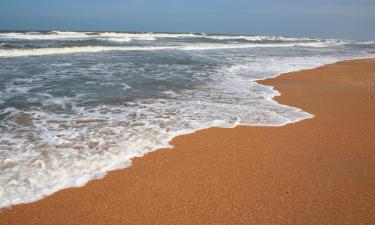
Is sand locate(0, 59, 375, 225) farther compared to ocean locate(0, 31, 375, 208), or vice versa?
ocean locate(0, 31, 375, 208)

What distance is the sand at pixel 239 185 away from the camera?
3.03 metres

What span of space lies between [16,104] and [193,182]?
471 cm

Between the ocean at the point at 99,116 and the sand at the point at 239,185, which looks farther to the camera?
the ocean at the point at 99,116

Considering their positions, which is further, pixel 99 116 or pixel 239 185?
pixel 99 116

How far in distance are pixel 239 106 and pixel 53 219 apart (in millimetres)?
4724

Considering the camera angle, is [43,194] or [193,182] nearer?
[43,194]

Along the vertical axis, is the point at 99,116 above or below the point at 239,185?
above

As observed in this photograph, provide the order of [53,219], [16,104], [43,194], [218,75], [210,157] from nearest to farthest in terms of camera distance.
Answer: [53,219]
[43,194]
[210,157]
[16,104]
[218,75]

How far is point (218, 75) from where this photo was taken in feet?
38.2

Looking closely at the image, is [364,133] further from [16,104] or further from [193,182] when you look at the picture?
[16,104]

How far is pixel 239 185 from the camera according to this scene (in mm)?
3609

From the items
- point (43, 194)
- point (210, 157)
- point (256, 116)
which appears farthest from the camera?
point (256, 116)

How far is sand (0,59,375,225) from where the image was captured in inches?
119

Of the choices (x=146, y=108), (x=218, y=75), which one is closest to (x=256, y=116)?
(x=146, y=108)
